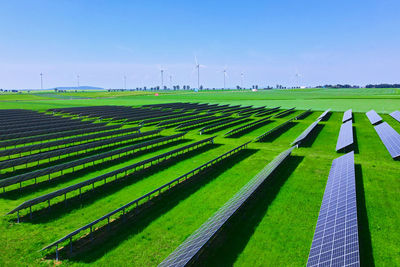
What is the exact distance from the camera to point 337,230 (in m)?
9.80

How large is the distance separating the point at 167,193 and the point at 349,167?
13.1m

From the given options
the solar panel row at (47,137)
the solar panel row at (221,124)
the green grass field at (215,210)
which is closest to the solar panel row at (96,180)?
the green grass field at (215,210)

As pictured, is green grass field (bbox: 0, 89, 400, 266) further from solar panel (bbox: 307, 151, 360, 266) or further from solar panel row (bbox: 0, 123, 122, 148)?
solar panel row (bbox: 0, 123, 122, 148)

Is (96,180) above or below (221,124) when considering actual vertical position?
below

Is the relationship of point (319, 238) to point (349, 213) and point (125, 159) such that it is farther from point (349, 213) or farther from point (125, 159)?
point (125, 159)

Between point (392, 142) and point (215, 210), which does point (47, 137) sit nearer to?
point (215, 210)

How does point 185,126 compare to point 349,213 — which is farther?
point 185,126

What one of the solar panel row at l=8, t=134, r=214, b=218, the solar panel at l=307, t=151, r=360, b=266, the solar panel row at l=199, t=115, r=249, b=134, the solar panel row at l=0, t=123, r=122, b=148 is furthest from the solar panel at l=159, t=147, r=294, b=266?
the solar panel row at l=0, t=123, r=122, b=148

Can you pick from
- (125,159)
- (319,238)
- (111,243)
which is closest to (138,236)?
(111,243)

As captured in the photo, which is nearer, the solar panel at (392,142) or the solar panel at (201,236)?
the solar panel at (201,236)

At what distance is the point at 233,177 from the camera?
18.4m

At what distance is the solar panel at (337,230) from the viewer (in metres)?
8.24

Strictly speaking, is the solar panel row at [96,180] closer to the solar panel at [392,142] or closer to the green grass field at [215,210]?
the green grass field at [215,210]

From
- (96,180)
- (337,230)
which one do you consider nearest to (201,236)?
(337,230)
